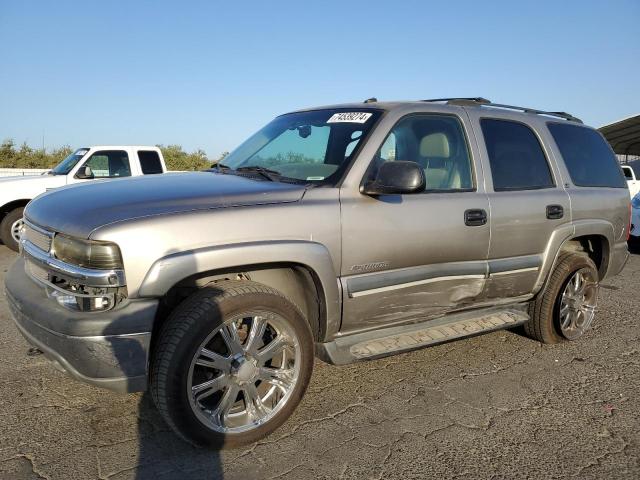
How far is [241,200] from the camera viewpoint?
2752 mm

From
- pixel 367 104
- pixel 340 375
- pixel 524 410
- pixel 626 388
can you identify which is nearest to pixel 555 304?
pixel 626 388

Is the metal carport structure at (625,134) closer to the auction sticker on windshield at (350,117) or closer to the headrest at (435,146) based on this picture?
the headrest at (435,146)

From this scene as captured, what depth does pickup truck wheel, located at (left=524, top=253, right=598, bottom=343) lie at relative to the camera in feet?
14.0

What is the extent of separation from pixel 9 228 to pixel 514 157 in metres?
7.73

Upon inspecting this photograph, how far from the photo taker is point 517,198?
3.85 meters

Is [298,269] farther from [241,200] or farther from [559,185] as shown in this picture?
[559,185]

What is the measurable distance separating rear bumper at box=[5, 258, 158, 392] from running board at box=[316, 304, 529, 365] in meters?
1.08

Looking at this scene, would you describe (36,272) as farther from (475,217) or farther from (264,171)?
(475,217)

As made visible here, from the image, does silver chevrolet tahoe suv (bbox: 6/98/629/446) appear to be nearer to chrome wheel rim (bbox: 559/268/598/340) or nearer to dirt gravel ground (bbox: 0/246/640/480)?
chrome wheel rim (bbox: 559/268/598/340)

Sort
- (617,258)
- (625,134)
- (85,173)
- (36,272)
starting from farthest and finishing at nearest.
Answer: (625,134) < (85,173) < (617,258) < (36,272)

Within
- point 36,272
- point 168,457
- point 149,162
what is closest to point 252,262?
point 168,457

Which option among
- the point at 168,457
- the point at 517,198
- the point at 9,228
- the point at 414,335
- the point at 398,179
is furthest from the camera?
the point at 9,228

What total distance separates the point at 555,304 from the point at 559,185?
99 cm

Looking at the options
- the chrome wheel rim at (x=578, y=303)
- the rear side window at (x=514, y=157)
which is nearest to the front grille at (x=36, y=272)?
the rear side window at (x=514, y=157)
